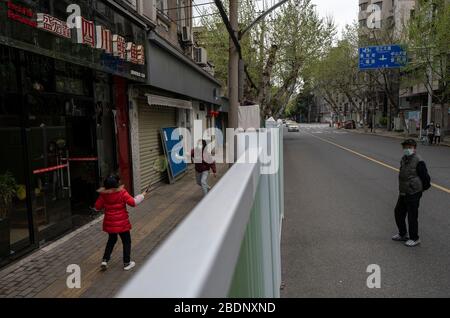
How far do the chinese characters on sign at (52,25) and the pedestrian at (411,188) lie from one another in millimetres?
5557

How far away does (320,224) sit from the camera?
24.7 feet

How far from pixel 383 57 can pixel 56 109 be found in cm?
2806

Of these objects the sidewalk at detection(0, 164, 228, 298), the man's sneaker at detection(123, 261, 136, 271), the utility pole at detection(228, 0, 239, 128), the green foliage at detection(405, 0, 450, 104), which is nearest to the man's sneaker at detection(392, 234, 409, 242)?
the sidewalk at detection(0, 164, 228, 298)

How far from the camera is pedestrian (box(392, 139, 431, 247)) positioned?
6.16 meters

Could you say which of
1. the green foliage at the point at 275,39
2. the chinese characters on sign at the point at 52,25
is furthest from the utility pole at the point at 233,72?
the green foliage at the point at 275,39

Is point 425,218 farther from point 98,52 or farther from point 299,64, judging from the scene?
point 299,64

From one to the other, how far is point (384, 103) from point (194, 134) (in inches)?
1870

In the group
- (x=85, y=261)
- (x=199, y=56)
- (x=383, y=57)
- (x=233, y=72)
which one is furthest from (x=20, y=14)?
(x=383, y=57)

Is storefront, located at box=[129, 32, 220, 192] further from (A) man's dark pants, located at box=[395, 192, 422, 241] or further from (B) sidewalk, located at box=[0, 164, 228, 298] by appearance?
(A) man's dark pants, located at box=[395, 192, 422, 241]

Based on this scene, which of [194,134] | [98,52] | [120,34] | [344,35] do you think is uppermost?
[344,35]

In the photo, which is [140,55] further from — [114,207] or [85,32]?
[114,207]

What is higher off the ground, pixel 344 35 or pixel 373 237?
pixel 344 35

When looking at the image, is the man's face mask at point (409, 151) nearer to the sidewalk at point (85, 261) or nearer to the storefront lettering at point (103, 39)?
the sidewalk at point (85, 261)

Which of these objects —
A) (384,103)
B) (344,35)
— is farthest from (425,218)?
(384,103)
